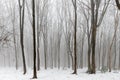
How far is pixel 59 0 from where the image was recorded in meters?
35.8

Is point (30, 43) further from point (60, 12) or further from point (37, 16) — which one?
point (37, 16)

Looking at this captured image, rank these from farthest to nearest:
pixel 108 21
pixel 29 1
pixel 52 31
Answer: pixel 52 31, pixel 108 21, pixel 29 1

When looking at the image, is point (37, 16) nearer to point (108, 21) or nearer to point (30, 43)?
point (108, 21)

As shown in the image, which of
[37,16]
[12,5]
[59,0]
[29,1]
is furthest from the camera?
[59,0]

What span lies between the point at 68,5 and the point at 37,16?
221 inches

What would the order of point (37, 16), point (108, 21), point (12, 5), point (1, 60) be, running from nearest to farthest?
1. point (37, 16)
2. point (12, 5)
3. point (108, 21)
4. point (1, 60)

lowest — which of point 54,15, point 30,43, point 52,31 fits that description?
point 30,43

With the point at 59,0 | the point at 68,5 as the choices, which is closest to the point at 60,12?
the point at 59,0

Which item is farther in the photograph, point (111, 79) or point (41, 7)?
point (41, 7)

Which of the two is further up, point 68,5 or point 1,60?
point 68,5

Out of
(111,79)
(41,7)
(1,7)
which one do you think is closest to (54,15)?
(1,7)

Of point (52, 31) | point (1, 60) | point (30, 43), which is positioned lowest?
point (1, 60)

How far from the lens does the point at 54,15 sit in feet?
144

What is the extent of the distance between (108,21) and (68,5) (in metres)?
12.4
